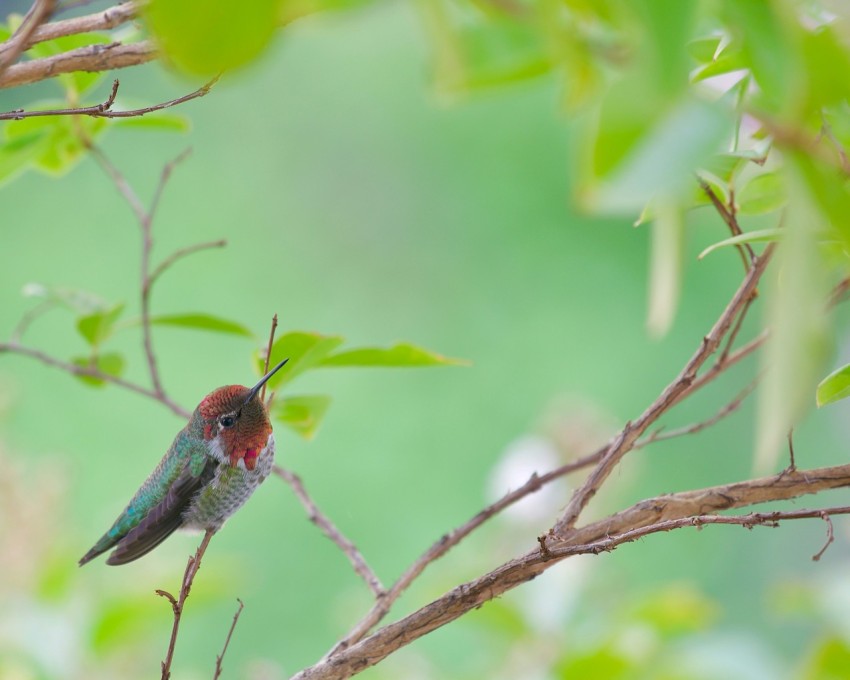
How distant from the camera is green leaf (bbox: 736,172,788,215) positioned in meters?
0.44

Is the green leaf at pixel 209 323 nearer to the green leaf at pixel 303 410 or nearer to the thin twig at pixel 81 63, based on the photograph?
the green leaf at pixel 303 410

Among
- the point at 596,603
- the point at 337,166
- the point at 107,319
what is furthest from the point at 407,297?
the point at 107,319

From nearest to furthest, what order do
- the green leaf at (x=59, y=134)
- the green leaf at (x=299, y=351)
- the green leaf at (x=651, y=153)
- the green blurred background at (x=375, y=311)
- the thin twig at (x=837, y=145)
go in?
the green leaf at (x=651, y=153), the thin twig at (x=837, y=145), the green leaf at (x=299, y=351), the green leaf at (x=59, y=134), the green blurred background at (x=375, y=311)

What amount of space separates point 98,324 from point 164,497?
0.12 m

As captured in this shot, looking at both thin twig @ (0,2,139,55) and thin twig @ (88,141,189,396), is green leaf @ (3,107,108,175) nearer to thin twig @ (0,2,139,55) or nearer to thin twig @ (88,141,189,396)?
thin twig @ (88,141,189,396)

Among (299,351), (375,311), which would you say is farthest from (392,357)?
(375,311)

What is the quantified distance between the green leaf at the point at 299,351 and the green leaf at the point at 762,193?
0.20 metres

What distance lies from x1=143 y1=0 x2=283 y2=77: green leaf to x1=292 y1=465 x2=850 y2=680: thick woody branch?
258 millimetres

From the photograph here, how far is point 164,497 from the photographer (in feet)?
1.62

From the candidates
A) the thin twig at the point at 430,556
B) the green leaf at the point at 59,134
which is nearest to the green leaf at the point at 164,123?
the green leaf at the point at 59,134

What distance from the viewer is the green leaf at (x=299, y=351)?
1.41 ft

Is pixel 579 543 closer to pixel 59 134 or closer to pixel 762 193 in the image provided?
pixel 762 193

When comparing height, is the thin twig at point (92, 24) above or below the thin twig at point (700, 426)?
above

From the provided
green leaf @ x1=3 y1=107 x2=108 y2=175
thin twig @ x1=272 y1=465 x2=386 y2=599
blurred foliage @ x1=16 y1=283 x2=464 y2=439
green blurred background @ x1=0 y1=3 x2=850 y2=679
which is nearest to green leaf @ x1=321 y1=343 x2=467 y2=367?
blurred foliage @ x1=16 y1=283 x2=464 y2=439
